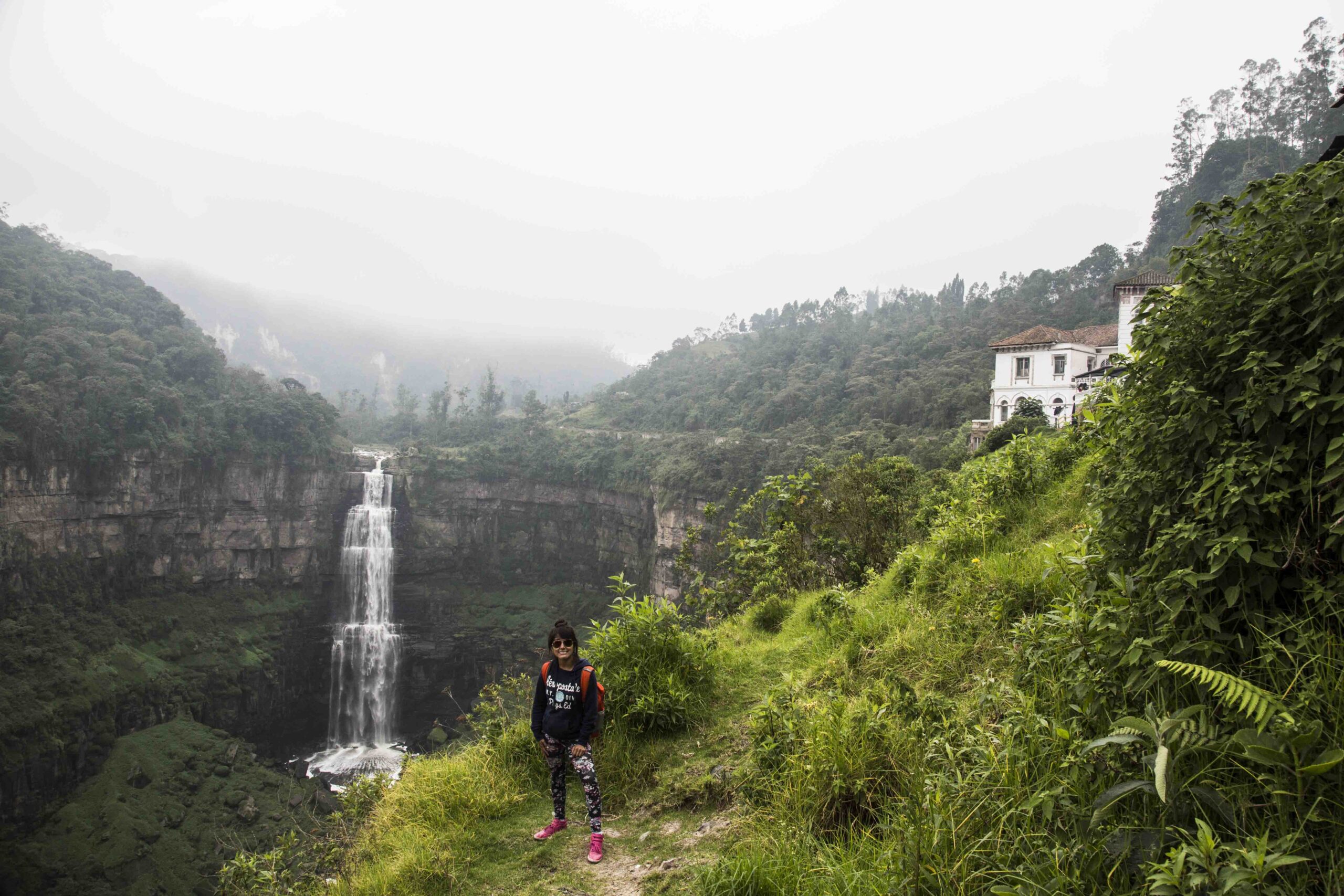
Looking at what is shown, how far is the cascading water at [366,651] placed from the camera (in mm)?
31594

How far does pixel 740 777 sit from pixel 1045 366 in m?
27.9

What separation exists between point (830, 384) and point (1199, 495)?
46.1 meters

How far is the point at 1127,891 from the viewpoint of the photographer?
172cm

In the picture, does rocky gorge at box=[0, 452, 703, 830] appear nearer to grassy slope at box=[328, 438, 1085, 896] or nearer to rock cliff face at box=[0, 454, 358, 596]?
rock cliff face at box=[0, 454, 358, 596]

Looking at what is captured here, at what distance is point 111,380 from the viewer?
31.8 meters

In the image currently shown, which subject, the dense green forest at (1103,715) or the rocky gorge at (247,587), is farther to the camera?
the rocky gorge at (247,587)

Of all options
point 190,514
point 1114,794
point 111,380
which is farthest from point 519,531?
point 1114,794

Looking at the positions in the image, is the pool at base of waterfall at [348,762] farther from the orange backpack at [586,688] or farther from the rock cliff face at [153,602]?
the orange backpack at [586,688]

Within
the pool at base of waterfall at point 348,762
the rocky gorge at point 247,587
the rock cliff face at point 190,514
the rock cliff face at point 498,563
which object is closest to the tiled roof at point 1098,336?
the rocky gorge at point 247,587

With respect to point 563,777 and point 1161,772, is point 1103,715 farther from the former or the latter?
point 563,777

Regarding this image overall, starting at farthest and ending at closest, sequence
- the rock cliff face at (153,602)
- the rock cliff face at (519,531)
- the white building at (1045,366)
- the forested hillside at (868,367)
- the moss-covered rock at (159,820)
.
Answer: the rock cliff face at (519,531), the forested hillside at (868,367), the white building at (1045,366), the rock cliff face at (153,602), the moss-covered rock at (159,820)

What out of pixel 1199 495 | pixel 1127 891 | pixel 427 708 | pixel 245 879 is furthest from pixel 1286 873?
pixel 427 708

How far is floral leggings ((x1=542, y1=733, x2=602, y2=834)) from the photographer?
362 centimetres

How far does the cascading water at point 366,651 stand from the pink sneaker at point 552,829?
A: 29.1 m
